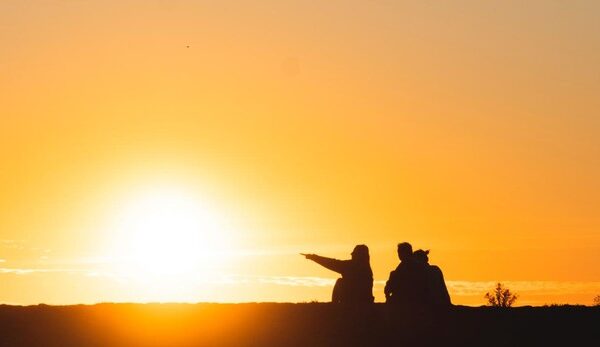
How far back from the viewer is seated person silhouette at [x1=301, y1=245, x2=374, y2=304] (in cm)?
3244

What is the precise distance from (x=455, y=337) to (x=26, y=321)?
11.2 m

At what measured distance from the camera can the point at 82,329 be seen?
29359mm

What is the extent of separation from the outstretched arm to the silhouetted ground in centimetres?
162

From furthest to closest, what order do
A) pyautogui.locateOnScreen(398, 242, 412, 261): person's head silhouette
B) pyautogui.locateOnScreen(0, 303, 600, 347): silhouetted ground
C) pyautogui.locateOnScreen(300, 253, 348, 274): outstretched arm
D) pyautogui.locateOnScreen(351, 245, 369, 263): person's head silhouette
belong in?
pyautogui.locateOnScreen(300, 253, 348, 274): outstretched arm → pyautogui.locateOnScreen(351, 245, 369, 263): person's head silhouette → pyautogui.locateOnScreen(398, 242, 412, 261): person's head silhouette → pyautogui.locateOnScreen(0, 303, 600, 347): silhouetted ground

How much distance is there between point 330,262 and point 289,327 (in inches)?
176

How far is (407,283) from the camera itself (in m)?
30.8

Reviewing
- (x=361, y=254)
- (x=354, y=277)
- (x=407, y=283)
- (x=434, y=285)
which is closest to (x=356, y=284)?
(x=354, y=277)

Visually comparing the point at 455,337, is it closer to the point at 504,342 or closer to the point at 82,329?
the point at 504,342

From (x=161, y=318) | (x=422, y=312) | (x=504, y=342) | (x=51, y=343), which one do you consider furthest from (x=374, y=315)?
(x=51, y=343)

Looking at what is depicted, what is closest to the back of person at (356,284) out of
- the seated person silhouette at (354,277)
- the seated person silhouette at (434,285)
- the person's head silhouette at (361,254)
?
the seated person silhouette at (354,277)

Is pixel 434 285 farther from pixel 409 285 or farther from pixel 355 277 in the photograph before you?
pixel 355 277

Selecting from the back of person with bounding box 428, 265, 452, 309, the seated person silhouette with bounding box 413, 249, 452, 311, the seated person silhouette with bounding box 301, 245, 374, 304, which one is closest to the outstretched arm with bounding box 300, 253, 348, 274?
the seated person silhouette with bounding box 301, 245, 374, 304

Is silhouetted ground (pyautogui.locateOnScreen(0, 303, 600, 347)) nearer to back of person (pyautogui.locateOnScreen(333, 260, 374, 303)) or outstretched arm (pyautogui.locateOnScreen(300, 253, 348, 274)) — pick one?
back of person (pyautogui.locateOnScreen(333, 260, 374, 303))

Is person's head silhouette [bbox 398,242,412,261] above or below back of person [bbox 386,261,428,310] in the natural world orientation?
above
